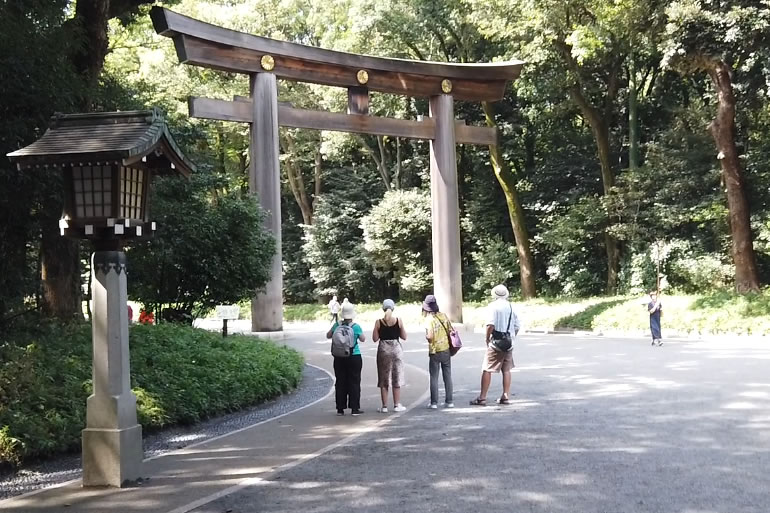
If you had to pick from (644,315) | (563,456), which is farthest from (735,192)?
(563,456)

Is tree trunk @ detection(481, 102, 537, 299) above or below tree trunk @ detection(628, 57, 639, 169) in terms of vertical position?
below

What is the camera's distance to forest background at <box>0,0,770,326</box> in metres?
13.6

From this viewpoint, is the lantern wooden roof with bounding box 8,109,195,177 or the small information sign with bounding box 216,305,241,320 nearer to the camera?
the lantern wooden roof with bounding box 8,109,195,177

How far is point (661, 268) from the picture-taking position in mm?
27078

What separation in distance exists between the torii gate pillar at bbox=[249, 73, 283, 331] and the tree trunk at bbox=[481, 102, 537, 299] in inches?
530

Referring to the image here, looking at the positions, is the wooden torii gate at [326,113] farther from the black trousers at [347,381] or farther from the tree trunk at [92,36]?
the black trousers at [347,381]

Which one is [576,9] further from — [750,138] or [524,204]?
[524,204]

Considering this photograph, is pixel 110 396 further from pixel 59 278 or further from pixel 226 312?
pixel 226 312

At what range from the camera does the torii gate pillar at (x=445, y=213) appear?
888 inches

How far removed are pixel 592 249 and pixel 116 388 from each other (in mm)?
27192

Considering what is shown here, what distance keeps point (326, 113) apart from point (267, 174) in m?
2.73

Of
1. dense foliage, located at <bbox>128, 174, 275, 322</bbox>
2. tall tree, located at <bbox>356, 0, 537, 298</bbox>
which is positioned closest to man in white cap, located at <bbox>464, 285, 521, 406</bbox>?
dense foliage, located at <bbox>128, 174, 275, 322</bbox>

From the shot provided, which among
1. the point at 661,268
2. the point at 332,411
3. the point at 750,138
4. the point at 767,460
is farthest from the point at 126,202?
the point at 750,138

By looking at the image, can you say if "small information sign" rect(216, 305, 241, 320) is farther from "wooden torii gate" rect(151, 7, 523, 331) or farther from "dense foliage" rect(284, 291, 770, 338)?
"dense foliage" rect(284, 291, 770, 338)
